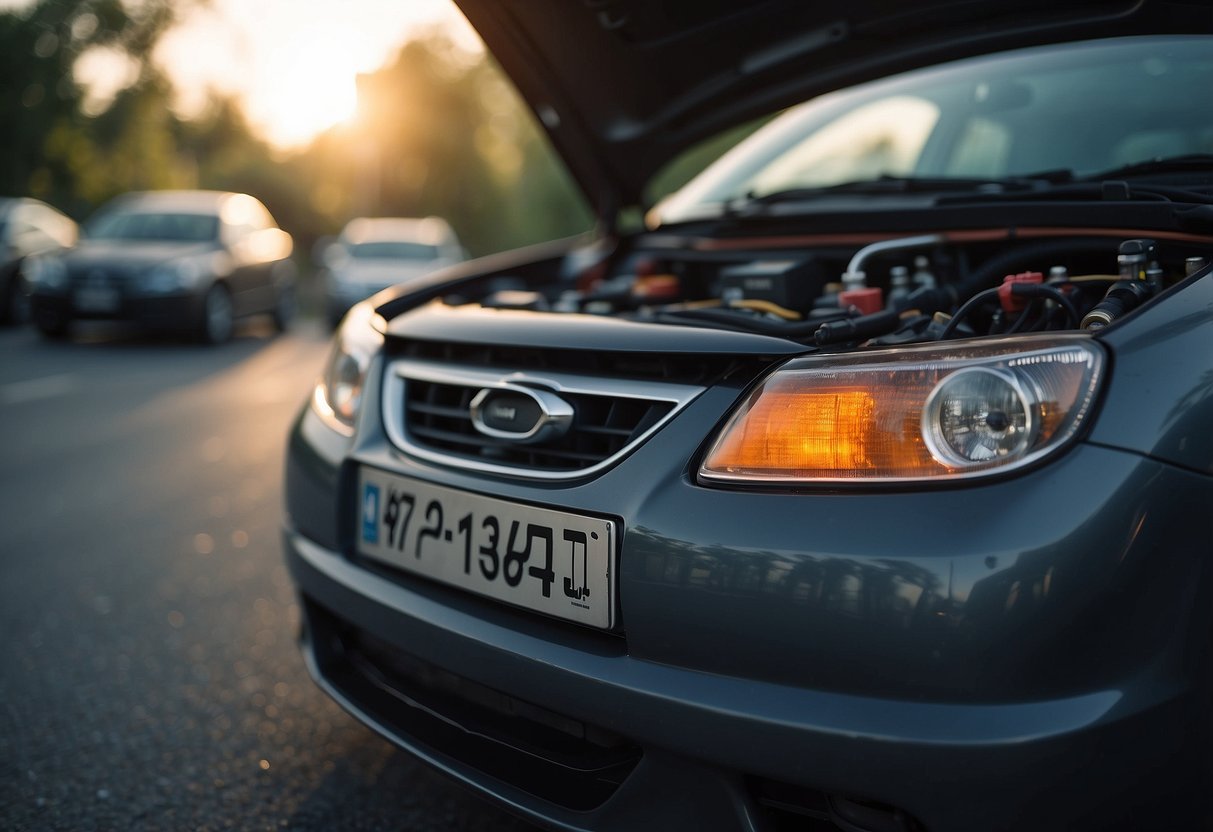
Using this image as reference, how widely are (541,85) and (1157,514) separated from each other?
6.28 ft

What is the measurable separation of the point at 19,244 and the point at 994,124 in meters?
12.9

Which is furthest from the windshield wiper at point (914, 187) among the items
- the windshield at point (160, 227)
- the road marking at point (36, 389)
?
the windshield at point (160, 227)

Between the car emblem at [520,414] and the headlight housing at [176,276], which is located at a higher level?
the car emblem at [520,414]

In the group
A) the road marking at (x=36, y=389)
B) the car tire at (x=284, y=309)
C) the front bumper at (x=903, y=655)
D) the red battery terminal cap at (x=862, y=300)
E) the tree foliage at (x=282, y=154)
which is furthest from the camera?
the tree foliage at (x=282, y=154)

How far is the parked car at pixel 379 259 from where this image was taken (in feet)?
41.8

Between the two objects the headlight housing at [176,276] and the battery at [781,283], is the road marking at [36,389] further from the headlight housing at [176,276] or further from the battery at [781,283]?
the battery at [781,283]

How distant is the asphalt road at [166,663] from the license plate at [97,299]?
4.51 meters

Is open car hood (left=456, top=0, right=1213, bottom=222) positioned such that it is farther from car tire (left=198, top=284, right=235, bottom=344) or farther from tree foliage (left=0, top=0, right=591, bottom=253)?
car tire (left=198, top=284, right=235, bottom=344)

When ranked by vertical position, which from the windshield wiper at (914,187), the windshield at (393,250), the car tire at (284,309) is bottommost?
the car tire at (284,309)

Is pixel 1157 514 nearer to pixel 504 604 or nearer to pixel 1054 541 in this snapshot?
pixel 1054 541

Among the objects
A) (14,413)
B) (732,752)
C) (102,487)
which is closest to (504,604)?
(732,752)

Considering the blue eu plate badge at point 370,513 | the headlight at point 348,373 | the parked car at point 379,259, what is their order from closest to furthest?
the blue eu plate badge at point 370,513, the headlight at point 348,373, the parked car at point 379,259

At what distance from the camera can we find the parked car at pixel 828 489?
1186 mm

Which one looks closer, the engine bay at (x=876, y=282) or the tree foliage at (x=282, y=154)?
the engine bay at (x=876, y=282)
